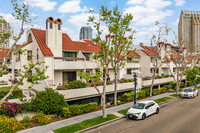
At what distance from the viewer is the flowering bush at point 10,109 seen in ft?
41.3

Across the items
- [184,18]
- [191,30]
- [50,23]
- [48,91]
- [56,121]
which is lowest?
[56,121]

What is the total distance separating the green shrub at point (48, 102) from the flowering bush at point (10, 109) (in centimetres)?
112

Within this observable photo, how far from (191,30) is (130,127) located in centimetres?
12936

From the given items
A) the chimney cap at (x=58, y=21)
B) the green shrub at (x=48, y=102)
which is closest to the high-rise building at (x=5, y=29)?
the green shrub at (x=48, y=102)

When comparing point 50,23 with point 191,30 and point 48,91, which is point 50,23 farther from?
point 191,30

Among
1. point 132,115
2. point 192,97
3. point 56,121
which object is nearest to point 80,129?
point 56,121

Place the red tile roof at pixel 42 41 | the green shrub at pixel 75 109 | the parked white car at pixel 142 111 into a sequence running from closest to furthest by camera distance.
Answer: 1. the parked white car at pixel 142 111
2. the green shrub at pixel 75 109
3. the red tile roof at pixel 42 41

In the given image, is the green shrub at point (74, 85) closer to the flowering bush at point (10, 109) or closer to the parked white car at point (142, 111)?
the flowering bush at point (10, 109)

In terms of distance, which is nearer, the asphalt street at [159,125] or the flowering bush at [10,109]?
the asphalt street at [159,125]

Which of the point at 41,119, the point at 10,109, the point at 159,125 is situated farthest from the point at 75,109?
the point at 159,125

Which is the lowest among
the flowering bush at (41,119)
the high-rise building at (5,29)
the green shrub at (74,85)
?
the flowering bush at (41,119)

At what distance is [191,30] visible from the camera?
376 feet

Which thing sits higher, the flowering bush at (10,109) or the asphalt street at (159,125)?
the flowering bush at (10,109)

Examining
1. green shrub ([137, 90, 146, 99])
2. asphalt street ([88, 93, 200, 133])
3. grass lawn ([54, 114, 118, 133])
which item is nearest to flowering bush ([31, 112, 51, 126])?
grass lawn ([54, 114, 118, 133])
